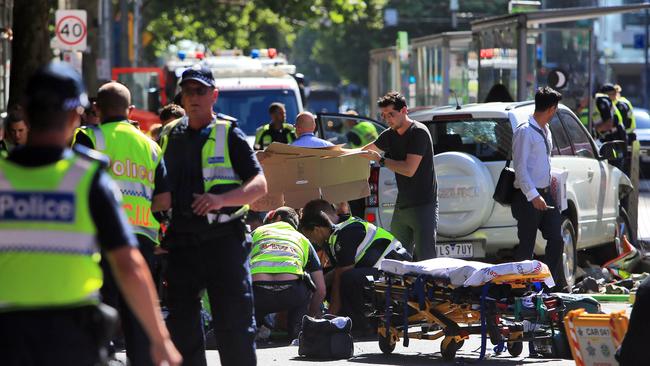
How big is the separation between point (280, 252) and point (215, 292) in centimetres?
340

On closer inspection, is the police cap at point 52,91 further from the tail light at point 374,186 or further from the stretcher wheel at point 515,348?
the tail light at point 374,186

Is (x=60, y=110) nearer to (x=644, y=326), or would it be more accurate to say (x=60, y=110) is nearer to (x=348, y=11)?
(x=644, y=326)

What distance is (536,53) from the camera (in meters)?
21.9

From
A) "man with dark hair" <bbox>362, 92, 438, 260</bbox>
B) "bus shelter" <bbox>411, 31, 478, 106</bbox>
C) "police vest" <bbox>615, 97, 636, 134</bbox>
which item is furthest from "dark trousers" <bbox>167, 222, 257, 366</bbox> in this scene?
"bus shelter" <bbox>411, 31, 478, 106</bbox>

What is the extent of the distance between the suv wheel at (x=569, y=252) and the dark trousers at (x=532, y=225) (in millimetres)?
993

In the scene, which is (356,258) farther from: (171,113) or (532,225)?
(171,113)

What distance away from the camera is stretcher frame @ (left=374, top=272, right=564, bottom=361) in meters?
8.86

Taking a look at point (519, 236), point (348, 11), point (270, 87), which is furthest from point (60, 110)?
point (348, 11)

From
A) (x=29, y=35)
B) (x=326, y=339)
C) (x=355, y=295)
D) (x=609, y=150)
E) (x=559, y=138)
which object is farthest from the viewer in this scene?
(x=29, y=35)

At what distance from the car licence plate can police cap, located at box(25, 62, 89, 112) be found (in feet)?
25.2

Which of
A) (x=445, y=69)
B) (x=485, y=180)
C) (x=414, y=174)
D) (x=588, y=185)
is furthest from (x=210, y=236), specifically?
(x=445, y=69)

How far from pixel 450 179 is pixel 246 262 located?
17.1 ft

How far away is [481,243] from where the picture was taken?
39.0ft

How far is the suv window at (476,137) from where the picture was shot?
12.0 meters
